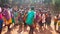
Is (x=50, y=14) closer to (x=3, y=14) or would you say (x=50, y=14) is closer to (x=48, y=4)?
(x=48, y=4)

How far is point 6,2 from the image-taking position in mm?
3588

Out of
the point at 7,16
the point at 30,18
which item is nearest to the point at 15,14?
the point at 7,16

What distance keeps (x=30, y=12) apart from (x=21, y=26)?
1.19 feet

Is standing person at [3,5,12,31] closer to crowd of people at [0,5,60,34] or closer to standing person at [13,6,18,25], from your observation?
crowd of people at [0,5,60,34]

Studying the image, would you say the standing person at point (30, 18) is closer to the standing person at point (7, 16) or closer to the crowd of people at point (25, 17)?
the crowd of people at point (25, 17)

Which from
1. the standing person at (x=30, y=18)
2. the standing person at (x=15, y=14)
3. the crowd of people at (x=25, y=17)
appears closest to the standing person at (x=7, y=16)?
the crowd of people at (x=25, y=17)

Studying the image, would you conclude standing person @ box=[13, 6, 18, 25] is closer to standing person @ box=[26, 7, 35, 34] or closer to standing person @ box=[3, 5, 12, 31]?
standing person @ box=[3, 5, 12, 31]

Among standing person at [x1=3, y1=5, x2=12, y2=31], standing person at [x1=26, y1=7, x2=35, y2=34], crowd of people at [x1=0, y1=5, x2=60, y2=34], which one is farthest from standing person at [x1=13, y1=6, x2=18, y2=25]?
standing person at [x1=26, y1=7, x2=35, y2=34]

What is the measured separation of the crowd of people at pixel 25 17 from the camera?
3590 mm

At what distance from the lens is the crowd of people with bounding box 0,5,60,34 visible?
3.59m

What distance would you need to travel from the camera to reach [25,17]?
142 inches

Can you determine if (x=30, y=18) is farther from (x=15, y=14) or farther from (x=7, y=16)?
(x=7, y=16)

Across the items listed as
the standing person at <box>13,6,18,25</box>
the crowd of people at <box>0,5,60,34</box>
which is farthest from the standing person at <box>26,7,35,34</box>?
the standing person at <box>13,6,18,25</box>

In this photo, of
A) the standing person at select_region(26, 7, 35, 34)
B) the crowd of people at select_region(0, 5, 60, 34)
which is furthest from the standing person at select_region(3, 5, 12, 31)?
the standing person at select_region(26, 7, 35, 34)
